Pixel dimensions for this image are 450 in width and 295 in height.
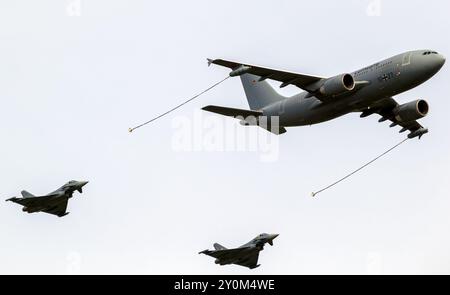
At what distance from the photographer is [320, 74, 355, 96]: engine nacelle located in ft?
222

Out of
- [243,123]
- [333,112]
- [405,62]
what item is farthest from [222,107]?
[405,62]

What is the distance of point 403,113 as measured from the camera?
3007 inches

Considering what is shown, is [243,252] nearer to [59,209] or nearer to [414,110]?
[59,209]

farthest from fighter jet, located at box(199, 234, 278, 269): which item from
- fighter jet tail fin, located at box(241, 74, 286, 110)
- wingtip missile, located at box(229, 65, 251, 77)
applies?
wingtip missile, located at box(229, 65, 251, 77)

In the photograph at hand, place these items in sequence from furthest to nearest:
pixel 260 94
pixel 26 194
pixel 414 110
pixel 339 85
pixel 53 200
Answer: pixel 260 94, pixel 414 110, pixel 53 200, pixel 26 194, pixel 339 85

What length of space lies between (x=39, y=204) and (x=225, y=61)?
18377 millimetres

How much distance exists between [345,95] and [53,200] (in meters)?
22.3

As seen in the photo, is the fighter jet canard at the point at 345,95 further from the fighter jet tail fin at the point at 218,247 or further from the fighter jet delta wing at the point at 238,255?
the fighter jet tail fin at the point at 218,247

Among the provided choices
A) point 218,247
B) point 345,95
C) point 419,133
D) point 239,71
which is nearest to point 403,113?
point 419,133

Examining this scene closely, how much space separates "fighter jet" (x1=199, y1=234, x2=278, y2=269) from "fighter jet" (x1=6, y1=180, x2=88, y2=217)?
10848 millimetres

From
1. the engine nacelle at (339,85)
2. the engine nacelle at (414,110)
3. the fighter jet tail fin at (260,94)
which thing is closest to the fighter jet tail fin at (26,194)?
the fighter jet tail fin at (260,94)

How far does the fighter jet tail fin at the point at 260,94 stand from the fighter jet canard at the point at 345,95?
77 mm

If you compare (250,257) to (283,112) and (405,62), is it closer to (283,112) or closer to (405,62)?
(283,112)

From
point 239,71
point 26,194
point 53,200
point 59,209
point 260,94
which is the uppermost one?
point 260,94
